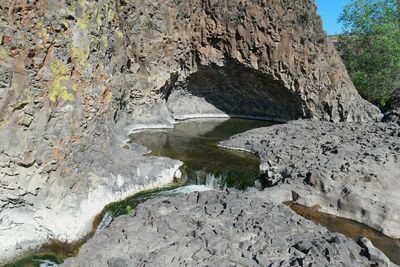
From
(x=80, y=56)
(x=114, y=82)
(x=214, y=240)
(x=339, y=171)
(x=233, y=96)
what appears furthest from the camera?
(x=233, y=96)

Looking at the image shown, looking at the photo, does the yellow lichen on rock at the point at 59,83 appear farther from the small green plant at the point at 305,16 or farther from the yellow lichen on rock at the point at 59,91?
the small green plant at the point at 305,16

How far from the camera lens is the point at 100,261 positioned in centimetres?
794

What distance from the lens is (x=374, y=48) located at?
31547 mm

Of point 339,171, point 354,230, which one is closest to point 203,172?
point 339,171

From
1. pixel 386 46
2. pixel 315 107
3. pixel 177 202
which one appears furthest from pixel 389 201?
pixel 386 46

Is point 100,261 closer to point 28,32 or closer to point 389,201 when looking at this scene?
point 28,32

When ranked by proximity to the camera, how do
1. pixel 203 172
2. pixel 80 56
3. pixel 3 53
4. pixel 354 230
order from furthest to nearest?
pixel 203 172, pixel 80 56, pixel 354 230, pixel 3 53

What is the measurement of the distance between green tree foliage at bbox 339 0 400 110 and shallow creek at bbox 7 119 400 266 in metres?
13.7

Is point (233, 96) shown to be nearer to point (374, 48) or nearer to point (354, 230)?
point (374, 48)

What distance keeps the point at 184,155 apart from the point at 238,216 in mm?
8078

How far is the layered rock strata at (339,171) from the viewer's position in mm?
12586

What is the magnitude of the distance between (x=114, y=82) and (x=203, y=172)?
5994 mm

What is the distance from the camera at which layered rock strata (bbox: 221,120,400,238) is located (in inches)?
496

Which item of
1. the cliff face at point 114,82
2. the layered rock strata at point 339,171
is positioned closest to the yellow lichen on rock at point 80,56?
the cliff face at point 114,82
